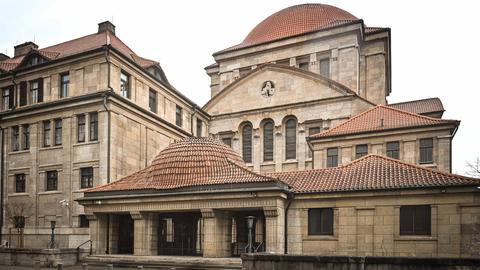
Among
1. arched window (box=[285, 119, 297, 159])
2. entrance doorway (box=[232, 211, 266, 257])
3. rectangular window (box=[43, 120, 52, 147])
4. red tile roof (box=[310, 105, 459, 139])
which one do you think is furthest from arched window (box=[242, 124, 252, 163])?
rectangular window (box=[43, 120, 52, 147])

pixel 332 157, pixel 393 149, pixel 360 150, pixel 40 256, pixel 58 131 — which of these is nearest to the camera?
pixel 40 256

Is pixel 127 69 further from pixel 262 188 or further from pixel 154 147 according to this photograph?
pixel 262 188

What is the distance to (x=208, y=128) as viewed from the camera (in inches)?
1879

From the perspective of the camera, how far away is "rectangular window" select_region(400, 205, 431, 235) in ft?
71.7

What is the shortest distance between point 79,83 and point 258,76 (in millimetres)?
17573

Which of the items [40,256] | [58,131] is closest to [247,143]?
[58,131]

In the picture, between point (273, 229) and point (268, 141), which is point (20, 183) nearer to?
point (268, 141)

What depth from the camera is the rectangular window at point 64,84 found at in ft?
115

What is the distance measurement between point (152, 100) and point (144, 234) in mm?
16097

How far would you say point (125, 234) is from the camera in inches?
1137

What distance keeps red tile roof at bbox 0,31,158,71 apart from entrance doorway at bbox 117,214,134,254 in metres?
13.1

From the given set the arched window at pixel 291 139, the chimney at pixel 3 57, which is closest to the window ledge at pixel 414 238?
the arched window at pixel 291 139

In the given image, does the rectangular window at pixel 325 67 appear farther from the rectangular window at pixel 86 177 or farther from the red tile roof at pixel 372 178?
the rectangular window at pixel 86 177

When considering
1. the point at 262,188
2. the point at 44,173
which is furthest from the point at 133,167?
the point at 262,188
